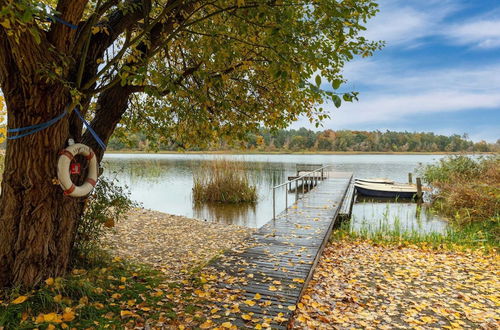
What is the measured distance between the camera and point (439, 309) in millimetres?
3939

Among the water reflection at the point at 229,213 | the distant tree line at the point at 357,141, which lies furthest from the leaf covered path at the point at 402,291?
the distant tree line at the point at 357,141

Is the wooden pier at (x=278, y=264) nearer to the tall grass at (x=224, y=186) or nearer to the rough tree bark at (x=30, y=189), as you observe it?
the rough tree bark at (x=30, y=189)

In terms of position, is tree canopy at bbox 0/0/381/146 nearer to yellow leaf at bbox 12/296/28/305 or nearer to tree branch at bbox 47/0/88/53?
tree branch at bbox 47/0/88/53

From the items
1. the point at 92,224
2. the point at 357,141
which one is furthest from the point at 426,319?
the point at 357,141

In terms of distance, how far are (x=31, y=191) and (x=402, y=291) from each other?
4.69 m

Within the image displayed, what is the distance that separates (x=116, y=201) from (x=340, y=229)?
19.8 ft

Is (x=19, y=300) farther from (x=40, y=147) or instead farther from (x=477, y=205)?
(x=477, y=205)

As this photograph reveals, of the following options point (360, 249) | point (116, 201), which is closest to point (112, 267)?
point (116, 201)

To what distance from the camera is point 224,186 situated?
41.5ft

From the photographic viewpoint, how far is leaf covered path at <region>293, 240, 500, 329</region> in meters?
3.62

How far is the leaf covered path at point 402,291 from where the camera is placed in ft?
11.9

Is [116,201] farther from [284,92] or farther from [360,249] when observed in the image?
[360,249]

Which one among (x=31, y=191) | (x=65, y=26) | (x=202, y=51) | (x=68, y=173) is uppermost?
(x=202, y=51)

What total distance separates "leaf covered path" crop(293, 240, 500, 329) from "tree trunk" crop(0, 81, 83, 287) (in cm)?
272
